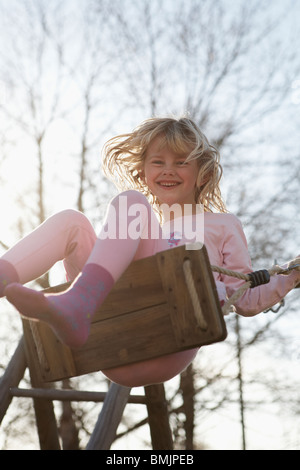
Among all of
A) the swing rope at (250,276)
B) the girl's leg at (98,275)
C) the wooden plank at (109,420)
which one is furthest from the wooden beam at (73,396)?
the girl's leg at (98,275)

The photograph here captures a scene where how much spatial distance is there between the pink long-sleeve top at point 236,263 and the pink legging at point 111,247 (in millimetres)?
363

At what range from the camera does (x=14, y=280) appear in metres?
1.94

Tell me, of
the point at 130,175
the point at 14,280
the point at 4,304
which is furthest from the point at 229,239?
the point at 4,304

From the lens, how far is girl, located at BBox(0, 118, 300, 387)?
1701 millimetres

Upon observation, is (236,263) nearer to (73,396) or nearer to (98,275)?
(98,275)

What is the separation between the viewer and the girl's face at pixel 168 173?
259 centimetres

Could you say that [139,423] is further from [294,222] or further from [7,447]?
[294,222]

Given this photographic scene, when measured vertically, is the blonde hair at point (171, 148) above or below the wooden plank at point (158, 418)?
above

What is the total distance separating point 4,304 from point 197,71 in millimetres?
3653

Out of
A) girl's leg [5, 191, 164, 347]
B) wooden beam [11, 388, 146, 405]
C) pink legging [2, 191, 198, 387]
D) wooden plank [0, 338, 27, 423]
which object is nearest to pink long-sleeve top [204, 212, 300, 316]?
pink legging [2, 191, 198, 387]

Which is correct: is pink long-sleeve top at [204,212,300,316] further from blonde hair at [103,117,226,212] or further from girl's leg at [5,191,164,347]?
girl's leg at [5,191,164,347]

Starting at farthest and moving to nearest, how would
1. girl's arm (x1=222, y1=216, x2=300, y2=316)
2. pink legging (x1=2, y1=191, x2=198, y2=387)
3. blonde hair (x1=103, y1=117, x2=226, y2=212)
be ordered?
blonde hair (x1=103, y1=117, x2=226, y2=212) < girl's arm (x1=222, y1=216, x2=300, y2=316) < pink legging (x1=2, y1=191, x2=198, y2=387)

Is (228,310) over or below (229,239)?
below

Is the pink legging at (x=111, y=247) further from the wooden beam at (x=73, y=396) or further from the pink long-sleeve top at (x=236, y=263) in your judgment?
the wooden beam at (x=73, y=396)
